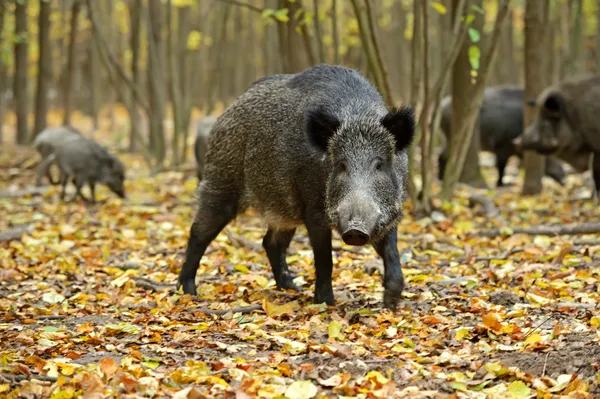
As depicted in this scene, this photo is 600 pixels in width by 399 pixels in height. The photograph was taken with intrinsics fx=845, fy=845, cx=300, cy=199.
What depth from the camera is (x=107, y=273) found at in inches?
315

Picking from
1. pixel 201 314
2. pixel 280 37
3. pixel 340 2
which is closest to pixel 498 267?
pixel 201 314

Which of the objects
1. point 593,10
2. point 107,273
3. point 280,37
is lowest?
point 107,273

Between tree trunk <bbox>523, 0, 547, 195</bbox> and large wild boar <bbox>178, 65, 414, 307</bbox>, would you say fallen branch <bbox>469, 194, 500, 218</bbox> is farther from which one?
large wild boar <bbox>178, 65, 414, 307</bbox>

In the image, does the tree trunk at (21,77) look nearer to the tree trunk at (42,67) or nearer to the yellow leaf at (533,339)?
the tree trunk at (42,67)

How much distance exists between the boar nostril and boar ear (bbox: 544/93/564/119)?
28.0ft

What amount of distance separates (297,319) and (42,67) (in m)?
15.0

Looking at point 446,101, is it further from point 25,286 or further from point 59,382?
point 59,382

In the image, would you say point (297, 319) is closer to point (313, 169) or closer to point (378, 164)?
point (313, 169)

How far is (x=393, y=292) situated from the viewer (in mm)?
6000

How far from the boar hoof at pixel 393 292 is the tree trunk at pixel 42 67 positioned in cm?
1505

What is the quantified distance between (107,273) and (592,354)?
4.83 metres

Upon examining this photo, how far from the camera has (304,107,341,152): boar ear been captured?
5898 mm

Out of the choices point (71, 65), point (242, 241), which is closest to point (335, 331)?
point (242, 241)

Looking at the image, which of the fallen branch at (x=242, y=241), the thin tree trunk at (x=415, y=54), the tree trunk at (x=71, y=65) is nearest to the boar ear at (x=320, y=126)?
the fallen branch at (x=242, y=241)
